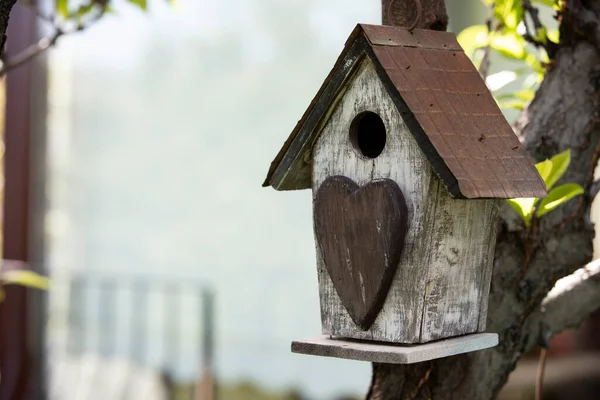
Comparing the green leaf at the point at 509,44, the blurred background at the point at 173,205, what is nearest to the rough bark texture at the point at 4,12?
the green leaf at the point at 509,44

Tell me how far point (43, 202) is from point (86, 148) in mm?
382

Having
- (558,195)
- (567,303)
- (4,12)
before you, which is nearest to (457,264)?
(558,195)

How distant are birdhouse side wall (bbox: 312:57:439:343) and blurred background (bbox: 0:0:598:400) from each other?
8.44 ft

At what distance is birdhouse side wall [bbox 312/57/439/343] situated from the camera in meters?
1.22

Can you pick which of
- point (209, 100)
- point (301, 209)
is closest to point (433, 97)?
point (301, 209)

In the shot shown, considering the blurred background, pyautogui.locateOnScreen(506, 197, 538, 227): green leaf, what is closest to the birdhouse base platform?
pyautogui.locateOnScreen(506, 197, 538, 227): green leaf

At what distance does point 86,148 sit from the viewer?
194 inches

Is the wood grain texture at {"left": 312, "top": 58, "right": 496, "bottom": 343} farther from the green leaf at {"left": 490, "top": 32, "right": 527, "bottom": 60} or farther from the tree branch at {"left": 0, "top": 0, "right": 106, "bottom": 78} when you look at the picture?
the tree branch at {"left": 0, "top": 0, "right": 106, "bottom": 78}

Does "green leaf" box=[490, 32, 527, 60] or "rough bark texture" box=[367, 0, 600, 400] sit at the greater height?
"green leaf" box=[490, 32, 527, 60]

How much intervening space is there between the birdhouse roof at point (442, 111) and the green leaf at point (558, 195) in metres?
0.11

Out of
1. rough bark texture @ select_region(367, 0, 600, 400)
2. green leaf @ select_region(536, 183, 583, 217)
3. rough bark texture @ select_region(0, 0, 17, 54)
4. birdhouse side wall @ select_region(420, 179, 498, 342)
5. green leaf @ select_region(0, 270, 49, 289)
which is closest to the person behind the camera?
rough bark texture @ select_region(0, 0, 17, 54)

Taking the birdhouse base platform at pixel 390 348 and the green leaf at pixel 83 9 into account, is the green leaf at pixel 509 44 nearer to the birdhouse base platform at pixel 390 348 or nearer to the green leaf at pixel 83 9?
the birdhouse base platform at pixel 390 348

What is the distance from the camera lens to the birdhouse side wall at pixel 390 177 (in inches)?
48.1

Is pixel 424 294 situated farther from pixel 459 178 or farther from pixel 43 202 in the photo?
pixel 43 202
